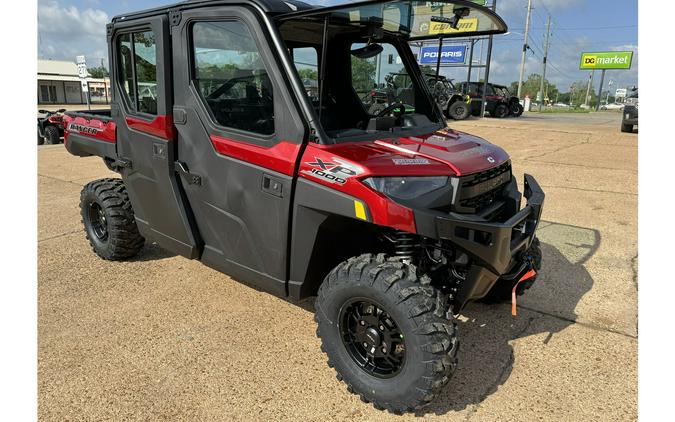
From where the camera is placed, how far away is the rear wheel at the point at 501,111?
25500 millimetres

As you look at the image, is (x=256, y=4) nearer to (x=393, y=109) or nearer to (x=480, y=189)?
(x=393, y=109)

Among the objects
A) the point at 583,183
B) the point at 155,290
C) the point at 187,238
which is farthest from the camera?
the point at 583,183

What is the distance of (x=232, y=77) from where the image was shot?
3156mm

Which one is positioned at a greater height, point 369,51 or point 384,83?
point 369,51

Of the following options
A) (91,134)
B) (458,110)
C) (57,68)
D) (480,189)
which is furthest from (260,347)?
(57,68)

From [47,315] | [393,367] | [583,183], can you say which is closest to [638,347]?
[393,367]

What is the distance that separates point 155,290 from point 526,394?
3032 mm

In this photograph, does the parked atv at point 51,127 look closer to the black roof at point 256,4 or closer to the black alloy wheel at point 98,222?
the black alloy wheel at point 98,222

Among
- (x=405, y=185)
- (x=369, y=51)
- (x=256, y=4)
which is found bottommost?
(x=405, y=185)

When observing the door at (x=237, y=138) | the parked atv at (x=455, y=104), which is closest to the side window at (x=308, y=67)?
the door at (x=237, y=138)

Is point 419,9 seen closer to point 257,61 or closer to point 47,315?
point 257,61

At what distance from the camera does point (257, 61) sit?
116 inches

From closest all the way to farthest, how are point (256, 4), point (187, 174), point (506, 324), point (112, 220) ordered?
point (256, 4) < point (187, 174) < point (506, 324) < point (112, 220)

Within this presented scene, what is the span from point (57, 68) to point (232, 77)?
68447 mm
